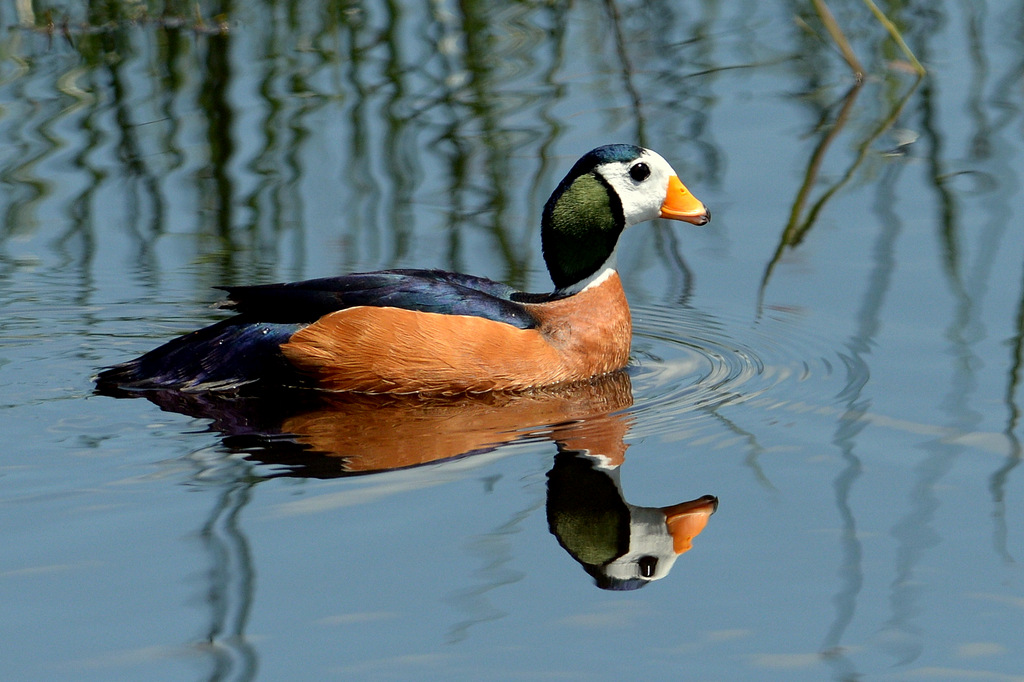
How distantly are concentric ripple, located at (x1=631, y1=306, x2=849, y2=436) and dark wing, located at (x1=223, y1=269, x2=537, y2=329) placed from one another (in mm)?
792

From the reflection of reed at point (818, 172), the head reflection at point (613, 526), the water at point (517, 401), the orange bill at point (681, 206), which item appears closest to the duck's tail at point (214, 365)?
the water at point (517, 401)

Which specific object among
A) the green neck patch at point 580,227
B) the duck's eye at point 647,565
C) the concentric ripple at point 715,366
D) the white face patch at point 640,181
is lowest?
the duck's eye at point 647,565

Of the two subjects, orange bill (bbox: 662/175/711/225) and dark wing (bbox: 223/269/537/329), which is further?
orange bill (bbox: 662/175/711/225)

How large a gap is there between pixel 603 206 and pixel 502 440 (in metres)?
1.84

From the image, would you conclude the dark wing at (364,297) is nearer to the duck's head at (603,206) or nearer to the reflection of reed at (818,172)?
the duck's head at (603,206)

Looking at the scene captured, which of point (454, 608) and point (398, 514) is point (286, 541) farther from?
point (454, 608)

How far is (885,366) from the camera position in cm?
680

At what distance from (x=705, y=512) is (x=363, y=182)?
4.90 metres

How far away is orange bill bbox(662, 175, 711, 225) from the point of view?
25.2ft

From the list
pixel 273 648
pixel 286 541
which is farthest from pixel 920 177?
pixel 273 648

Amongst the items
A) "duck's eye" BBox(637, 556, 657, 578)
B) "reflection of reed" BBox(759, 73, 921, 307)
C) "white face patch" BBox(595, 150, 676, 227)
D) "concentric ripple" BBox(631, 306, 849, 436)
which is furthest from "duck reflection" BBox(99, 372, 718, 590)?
"reflection of reed" BBox(759, 73, 921, 307)

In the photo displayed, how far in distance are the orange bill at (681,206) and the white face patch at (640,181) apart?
25 mm

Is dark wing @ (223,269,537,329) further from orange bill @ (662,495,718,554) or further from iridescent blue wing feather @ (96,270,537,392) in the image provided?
orange bill @ (662,495,718,554)

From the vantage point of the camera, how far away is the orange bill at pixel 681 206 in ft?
25.2
